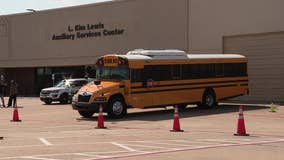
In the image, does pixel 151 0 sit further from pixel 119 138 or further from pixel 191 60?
pixel 119 138

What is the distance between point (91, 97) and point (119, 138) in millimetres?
7614

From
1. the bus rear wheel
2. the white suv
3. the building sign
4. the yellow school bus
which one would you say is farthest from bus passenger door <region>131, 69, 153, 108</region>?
the building sign

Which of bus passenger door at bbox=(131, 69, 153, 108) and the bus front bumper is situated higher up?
bus passenger door at bbox=(131, 69, 153, 108)

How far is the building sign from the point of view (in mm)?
Answer: 44306

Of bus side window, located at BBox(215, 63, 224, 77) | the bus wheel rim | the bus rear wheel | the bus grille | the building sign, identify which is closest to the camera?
the bus grille

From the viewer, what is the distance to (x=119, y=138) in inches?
609

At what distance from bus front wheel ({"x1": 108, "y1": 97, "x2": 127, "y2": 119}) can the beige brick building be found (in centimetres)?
1273

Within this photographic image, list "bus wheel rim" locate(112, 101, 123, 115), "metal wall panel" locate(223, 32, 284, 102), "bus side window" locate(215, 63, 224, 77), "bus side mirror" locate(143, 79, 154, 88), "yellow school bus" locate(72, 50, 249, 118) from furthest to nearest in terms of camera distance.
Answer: "metal wall panel" locate(223, 32, 284, 102) < "bus side window" locate(215, 63, 224, 77) < "bus side mirror" locate(143, 79, 154, 88) < "yellow school bus" locate(72, 50, 249, 118) < "bus wheel rim" locate(112, 101, 123, 115)

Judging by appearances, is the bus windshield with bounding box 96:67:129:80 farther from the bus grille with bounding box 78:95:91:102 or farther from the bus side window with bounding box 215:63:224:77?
the bus side window with bounding box 215:63:224:77

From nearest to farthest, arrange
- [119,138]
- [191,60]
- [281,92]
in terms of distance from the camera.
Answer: [119,138] → [191,60] → [281,92]

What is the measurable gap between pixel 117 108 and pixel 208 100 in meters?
5.80

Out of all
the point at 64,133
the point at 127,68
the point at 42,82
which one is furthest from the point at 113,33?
the point at 64,133

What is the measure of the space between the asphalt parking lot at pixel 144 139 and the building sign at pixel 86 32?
2046 cm

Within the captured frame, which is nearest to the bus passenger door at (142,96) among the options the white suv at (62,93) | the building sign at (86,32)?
the white suv at (62,93)
